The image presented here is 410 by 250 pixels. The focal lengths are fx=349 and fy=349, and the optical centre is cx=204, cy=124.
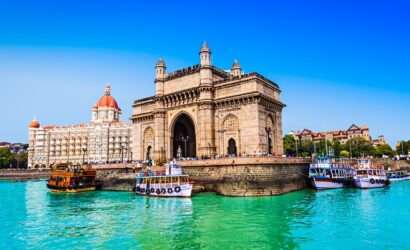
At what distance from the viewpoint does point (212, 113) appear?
4531 centimetres

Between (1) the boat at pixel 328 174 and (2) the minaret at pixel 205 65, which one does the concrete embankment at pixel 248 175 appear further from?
(2) the minaret at pixel 205 65

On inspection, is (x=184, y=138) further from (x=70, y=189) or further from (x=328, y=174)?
(x=328, y=174)

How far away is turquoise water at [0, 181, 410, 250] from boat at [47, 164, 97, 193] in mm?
13440

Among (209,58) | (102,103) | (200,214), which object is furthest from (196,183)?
(102,103)

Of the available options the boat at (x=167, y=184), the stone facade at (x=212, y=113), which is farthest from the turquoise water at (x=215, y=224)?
the stone facade at (x=212, y=113)

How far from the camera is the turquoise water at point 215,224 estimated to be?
17578 millimetres

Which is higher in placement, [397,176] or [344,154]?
[344,154]

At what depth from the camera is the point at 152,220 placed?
2361cm

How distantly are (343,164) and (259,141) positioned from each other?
541 inches

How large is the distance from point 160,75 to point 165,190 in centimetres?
2095

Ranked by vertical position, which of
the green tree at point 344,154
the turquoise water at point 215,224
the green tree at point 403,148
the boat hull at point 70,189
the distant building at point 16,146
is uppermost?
the distant building at point 16,146

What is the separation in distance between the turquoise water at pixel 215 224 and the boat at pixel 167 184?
2.54m

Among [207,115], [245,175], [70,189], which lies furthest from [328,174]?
[70,189]

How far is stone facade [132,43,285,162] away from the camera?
41.9 meters
